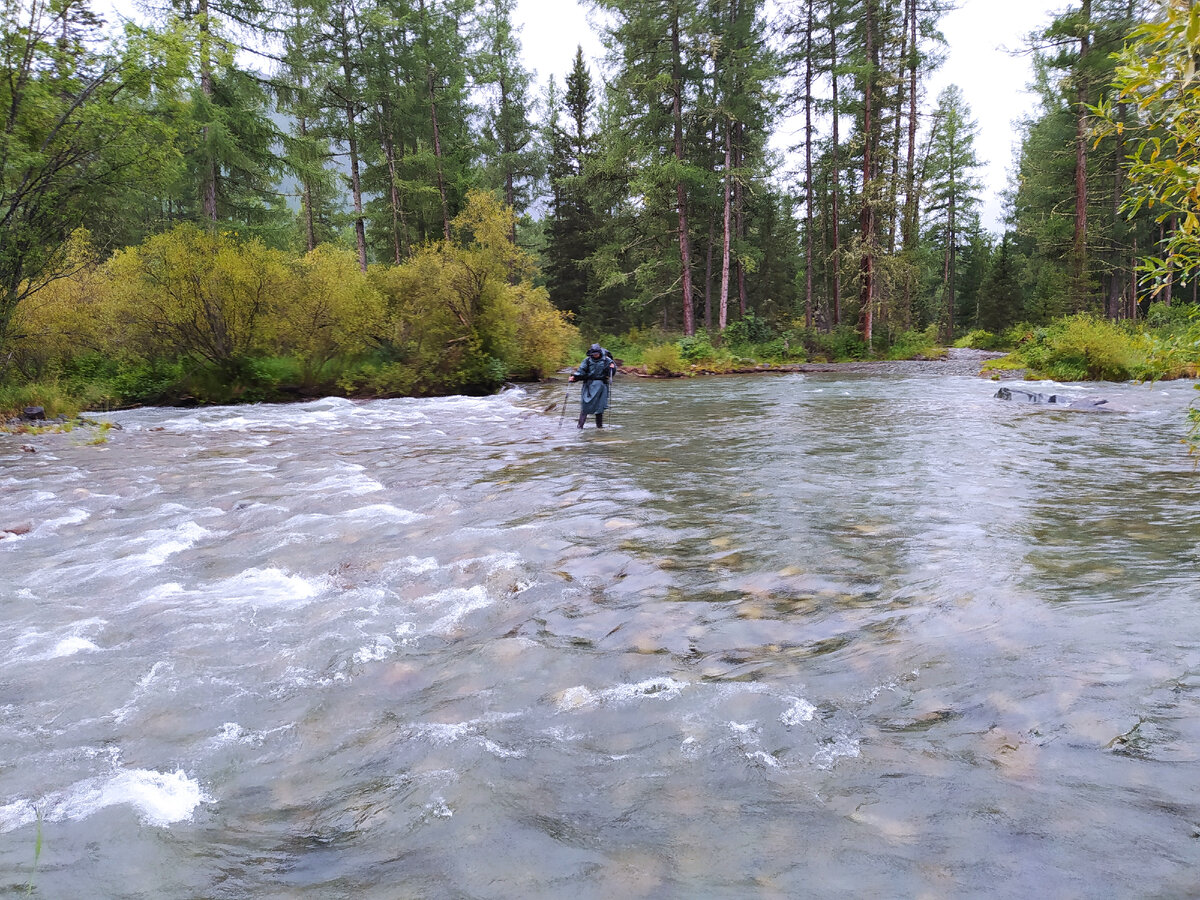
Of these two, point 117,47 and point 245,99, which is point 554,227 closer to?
point 245,99

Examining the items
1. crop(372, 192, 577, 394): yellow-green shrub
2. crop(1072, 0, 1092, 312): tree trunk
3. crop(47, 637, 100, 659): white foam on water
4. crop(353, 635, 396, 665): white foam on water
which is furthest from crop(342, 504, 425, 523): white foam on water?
crop(1072, 0, 1092, 312): tree trunk

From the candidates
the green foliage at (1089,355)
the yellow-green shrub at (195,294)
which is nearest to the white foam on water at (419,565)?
the yellow-green shrub at (195,294)

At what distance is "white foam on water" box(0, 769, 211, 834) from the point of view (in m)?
2.73

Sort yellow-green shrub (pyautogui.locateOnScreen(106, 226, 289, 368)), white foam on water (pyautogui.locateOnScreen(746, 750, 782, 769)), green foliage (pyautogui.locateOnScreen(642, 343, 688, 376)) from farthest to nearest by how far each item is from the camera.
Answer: green foliage (pyautogui.locateOnScreen(642, 343, 688, 376)) → yellow-green shrub (pyautogui.locateOnScreen(106, 226, 289, 368)) → white foam on water (pyautogui.locateOnScreen(746, 750, 782, 769))

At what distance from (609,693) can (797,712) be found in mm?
970

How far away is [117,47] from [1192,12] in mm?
17507

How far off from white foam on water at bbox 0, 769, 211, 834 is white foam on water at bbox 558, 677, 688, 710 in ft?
5.52

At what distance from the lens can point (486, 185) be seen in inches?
1631

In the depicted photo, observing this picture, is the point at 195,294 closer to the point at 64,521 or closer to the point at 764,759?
the point at 64,521

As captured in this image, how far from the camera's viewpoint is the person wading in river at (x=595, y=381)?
13.5 m

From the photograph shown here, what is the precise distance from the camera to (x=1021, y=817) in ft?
8.30

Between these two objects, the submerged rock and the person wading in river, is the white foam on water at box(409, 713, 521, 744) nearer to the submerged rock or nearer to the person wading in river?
the person wading in river

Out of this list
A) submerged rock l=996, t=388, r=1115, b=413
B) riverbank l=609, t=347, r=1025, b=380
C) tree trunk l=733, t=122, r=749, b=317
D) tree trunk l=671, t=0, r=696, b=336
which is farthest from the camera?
tree trunk l=733, t=122, r=749, b=317

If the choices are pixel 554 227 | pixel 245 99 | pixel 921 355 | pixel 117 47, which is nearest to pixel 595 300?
pixel 554 227
